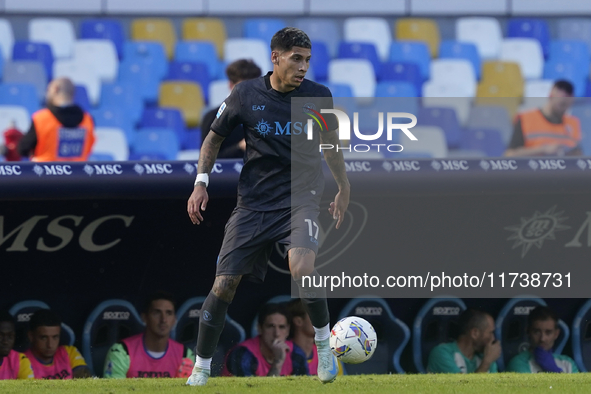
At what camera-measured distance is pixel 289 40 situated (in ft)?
13.8

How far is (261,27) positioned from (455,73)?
257cm

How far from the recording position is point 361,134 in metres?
5.47

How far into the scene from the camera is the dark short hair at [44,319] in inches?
220

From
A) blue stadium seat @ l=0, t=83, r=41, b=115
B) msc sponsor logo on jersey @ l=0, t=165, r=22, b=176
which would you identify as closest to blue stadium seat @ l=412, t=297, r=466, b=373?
msc sponsor logo on jersey @ l=0, t=165, r=22, b=176

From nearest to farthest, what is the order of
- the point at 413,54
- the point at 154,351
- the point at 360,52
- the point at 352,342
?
the point at 352,342 → the point at 154,351 → the point at 360,52 → the point at 413,54

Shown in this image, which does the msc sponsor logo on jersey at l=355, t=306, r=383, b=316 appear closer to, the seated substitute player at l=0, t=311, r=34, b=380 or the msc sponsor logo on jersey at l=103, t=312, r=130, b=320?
the msc sponsor logo on jersey at l=103, t=312, r=130, b=320

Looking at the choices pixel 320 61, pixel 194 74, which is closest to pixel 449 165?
pixel 194 74

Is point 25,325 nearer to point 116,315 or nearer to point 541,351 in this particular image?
point 116,315

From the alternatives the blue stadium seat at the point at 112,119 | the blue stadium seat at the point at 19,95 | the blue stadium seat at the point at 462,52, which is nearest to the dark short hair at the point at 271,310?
the blue stadium seat at the point at 112,119

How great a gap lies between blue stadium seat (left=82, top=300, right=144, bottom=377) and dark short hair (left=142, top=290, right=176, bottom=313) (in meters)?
0.08

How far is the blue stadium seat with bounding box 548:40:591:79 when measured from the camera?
1114cm

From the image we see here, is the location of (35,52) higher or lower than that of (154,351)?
higher

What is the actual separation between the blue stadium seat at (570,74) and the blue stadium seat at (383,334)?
6063mm

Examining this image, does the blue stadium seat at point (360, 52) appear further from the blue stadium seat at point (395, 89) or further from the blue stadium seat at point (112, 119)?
the blue stadium seat at point (112, 119)
